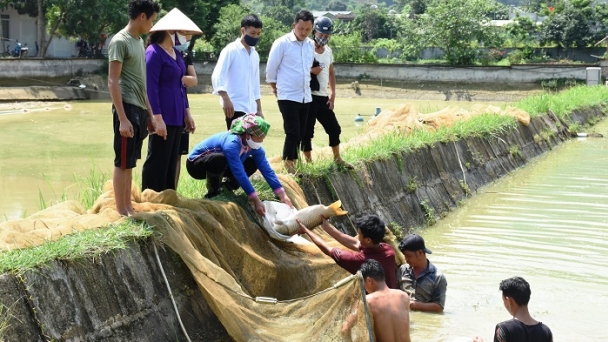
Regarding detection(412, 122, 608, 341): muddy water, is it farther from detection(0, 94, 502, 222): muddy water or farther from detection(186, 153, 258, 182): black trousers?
detection(0, 94, 502, 222): muddy water

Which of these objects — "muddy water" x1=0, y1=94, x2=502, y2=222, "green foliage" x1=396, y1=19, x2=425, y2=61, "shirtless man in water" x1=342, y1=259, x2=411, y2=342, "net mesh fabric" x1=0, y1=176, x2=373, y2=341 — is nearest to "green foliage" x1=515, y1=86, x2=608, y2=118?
"muddy water" x1=0, y1=94, x2=502, y2=222

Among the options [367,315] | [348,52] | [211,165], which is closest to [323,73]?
[211,165]

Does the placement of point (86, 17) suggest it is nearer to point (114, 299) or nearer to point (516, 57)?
point (516, 57)

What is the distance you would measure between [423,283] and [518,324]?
7.04 feet

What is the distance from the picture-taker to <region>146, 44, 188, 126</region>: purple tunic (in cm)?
642

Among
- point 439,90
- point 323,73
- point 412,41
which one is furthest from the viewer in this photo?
point 412,41

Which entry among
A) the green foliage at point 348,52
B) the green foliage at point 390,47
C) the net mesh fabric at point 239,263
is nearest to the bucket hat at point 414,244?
the net mesh fabric at point 239,263

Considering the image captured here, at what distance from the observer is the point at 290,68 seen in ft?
28.1

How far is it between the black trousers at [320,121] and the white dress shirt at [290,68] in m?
0.57

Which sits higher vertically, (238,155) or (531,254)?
(238,155)

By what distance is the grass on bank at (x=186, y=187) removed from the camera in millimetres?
Result: 4852

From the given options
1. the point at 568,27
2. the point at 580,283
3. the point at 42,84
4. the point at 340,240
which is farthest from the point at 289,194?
the point at 568,27

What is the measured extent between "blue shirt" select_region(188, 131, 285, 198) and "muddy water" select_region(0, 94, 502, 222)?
1.46 m

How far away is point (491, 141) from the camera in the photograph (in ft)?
48.4
